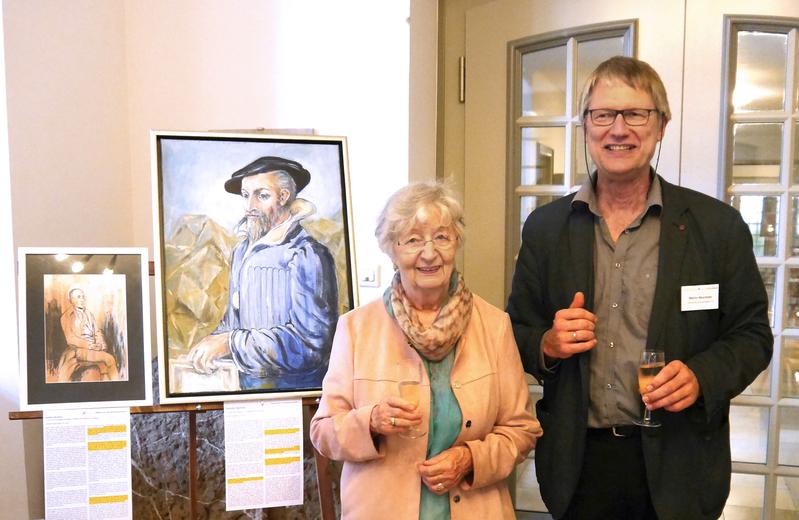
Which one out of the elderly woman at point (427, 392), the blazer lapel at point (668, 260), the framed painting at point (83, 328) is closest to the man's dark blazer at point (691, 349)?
the blazer lapel at point (668, 260)

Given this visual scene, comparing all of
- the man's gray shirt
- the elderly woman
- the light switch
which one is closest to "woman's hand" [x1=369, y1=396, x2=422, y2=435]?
the elderly woman

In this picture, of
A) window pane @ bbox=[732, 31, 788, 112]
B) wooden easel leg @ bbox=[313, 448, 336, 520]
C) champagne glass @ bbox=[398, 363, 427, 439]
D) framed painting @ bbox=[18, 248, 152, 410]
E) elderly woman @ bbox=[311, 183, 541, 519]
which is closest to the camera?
champagne glass @ bbox=[398, 363, 427, 439]

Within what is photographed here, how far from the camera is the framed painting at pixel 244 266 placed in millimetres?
2031

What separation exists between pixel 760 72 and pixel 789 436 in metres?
1.39

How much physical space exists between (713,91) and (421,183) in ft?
4.58

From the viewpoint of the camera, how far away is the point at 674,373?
146 cm

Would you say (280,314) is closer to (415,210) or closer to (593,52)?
(415,210)

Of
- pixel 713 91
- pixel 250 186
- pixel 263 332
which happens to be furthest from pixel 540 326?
pixel 713 91

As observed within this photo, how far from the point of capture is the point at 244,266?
6.79 ft

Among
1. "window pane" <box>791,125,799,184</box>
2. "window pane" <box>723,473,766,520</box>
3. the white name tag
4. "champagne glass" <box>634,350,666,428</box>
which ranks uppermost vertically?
"window pane" <box>791,125,799,184</box>

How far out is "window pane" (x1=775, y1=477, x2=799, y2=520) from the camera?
2418mm

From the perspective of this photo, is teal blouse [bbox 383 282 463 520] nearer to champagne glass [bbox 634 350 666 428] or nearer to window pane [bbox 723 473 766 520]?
champagne glass [bbox 634 350 666 428]

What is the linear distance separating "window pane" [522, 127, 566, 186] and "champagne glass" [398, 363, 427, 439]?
1.34m

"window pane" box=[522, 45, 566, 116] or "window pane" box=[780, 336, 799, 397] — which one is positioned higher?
"window pane" box=[522, 45, 566, 116]
